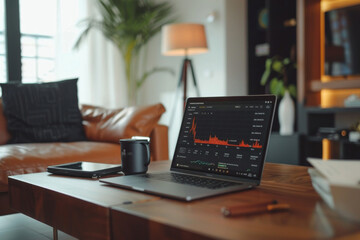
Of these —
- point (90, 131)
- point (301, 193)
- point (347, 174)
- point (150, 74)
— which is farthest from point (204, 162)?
point (150, 74)

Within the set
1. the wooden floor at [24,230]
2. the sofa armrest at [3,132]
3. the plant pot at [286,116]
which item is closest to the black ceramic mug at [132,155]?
the wooden floor at [24,230]

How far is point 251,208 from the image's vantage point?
0.70 metres

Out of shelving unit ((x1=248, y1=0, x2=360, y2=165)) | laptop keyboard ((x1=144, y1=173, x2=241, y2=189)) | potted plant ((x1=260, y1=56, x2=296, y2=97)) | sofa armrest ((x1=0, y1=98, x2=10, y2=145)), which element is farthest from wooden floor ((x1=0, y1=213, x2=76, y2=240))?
potted plant ((x1=260, y1=56, x2=296, y2=97))

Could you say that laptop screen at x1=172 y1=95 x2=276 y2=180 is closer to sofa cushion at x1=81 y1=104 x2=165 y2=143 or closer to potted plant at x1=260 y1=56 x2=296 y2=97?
sofa cushion at x1=81 y1=104 x2=165 y2=143

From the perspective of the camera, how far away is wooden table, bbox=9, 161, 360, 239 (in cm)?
60

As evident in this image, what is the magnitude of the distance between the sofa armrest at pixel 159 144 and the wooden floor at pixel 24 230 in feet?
2.50

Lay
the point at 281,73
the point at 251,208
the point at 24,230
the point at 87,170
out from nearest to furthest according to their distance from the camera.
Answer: the point at 251,208 → the point at 87,170 → the point at 24,230 → the point at 281,73

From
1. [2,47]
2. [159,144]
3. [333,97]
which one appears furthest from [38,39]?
[333,97]

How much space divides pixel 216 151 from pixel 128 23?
11.1 ft

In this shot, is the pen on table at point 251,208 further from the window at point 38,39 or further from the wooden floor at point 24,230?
the window at point 38,39

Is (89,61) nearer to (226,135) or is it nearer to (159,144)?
(159,144)

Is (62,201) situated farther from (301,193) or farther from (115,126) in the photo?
(115,126)

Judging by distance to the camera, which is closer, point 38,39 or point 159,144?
point 159,144

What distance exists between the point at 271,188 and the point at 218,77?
324 centimetres
